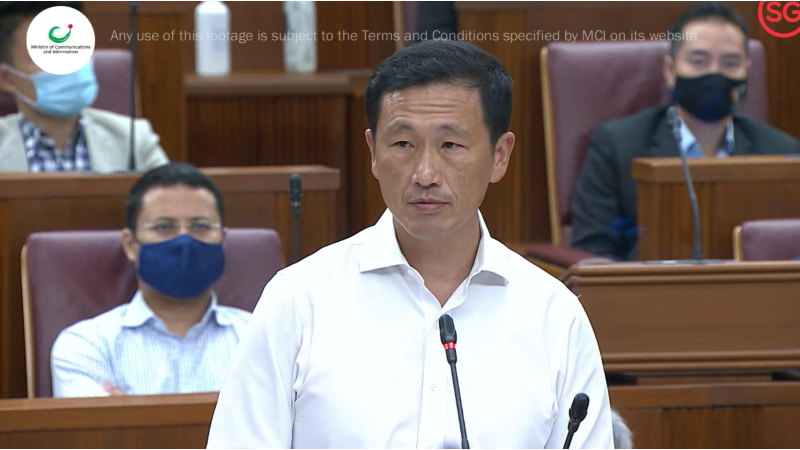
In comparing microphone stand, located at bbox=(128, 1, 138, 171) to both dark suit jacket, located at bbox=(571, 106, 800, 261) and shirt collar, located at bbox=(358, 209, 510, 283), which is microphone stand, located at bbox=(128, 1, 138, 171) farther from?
shirt collar, located at bbox=(358, 209, 510, 283)

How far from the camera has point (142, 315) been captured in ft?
5.54

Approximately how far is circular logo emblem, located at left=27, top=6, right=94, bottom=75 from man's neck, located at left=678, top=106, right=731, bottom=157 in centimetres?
102

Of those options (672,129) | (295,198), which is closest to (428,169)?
(295,198)

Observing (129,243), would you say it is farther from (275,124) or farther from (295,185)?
(275,124)

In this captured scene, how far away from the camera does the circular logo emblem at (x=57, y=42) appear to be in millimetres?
1959

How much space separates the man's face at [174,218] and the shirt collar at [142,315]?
0.20 feet

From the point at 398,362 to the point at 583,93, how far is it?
141cm

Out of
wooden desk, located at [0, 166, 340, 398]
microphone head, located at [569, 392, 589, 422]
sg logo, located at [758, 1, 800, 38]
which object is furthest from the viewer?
sg logo, located at [758, 1, 800, 38]

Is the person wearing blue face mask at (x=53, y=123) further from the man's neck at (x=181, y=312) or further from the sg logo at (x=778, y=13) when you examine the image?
the sg logo at (x=778, y=13)

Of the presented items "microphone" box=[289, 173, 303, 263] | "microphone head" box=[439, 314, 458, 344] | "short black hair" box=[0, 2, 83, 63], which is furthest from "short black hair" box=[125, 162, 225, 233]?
"microphone head" box=[439, 314, 458, 344]

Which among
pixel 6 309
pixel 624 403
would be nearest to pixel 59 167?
pixel 6 309

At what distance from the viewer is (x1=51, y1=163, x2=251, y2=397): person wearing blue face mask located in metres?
1.68

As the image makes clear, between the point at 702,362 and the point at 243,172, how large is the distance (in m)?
0.74

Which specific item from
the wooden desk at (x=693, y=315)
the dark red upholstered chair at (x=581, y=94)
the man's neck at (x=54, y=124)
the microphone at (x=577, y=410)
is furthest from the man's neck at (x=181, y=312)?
the microphone at (x=577, y=410)
